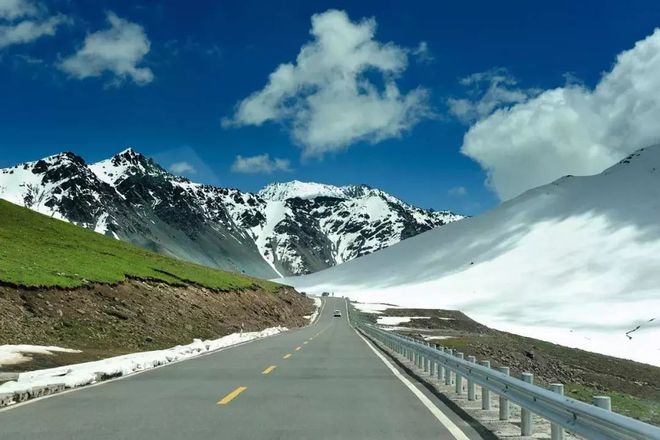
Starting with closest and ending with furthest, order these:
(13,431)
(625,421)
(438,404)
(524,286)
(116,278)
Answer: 1. (625,421)
2. (13,431)
3. (438,404)
4. (116,278)
5. (524,286)

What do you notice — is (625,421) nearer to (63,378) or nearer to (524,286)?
(63,378)

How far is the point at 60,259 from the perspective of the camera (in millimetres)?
44094

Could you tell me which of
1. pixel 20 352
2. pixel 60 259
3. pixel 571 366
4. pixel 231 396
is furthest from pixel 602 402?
pixel 571 366

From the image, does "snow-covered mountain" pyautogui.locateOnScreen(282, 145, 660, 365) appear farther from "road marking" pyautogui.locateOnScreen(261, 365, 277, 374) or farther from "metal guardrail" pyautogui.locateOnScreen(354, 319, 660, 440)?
"metal guardrail" pyautogui.locateOnScreen(354, 319, 660, 440)

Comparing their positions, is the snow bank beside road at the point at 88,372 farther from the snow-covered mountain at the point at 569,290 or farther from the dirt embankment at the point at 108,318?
the snow-covered mountain at the point at 569,290

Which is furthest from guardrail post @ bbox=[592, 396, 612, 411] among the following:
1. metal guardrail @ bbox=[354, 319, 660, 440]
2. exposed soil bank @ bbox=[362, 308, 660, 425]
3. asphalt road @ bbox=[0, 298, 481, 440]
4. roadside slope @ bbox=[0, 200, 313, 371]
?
exposed soil bank @ bbox=[362, 308, 660, 425]

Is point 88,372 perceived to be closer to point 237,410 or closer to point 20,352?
point 20,352

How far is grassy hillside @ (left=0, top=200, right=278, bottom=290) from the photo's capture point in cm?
3447

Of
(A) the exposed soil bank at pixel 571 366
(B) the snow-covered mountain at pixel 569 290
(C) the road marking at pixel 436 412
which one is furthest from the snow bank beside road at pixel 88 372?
(B) the snow-covered mountain at pixel 569 290

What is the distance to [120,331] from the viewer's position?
1294 inches

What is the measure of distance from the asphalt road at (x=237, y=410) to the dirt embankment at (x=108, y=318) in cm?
638

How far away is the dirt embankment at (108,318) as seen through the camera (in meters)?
26.8

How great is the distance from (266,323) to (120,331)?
35.3 meters

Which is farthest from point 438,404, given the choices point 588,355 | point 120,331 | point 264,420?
point 588,355
